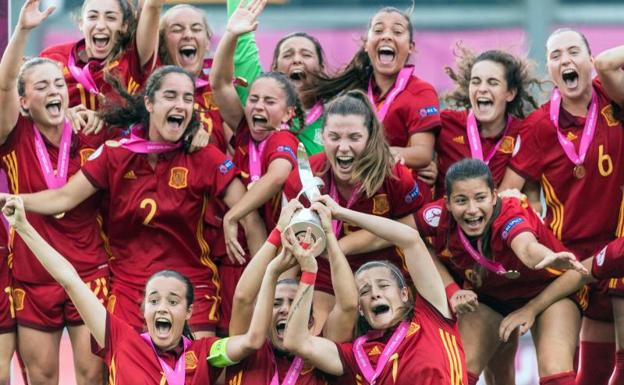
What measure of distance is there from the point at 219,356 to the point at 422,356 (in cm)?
84

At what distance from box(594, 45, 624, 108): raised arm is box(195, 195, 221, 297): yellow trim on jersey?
1844 mm

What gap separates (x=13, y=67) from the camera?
25.6 feet

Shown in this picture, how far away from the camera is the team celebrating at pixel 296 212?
7496 mm

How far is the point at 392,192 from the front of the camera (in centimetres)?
789

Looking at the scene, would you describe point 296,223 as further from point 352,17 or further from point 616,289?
point 352,17

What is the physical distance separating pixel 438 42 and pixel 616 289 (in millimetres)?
8151

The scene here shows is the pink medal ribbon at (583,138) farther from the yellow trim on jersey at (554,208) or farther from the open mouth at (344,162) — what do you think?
the open mouth at (344,162)

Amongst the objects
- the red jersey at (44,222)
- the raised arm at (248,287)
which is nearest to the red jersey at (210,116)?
the red jersey at (44,222)

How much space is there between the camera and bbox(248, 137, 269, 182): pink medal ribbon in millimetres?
8141

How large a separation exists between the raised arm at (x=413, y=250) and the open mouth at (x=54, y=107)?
1.42 m

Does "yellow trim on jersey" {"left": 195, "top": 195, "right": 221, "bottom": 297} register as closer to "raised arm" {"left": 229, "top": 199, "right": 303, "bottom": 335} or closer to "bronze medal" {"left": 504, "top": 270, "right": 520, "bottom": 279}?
"raised arm" {"left": 229, "top": 199, "right": 303, "bottom": 335}

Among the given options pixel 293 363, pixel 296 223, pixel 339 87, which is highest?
pixel 339 87

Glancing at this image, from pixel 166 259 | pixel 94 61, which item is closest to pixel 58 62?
pixel 94 61

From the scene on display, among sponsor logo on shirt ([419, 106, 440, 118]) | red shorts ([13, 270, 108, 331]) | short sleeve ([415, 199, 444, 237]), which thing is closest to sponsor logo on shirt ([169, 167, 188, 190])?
red shorts ([13, 270, 108, 331])
